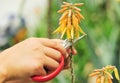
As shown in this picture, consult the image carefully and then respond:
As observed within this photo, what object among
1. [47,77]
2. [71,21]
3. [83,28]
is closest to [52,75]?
[47,77]

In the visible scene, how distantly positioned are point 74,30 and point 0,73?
17cm

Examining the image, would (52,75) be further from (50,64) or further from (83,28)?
(83,28)

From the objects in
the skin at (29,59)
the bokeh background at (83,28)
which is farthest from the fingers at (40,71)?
the bokeh background at (83,28)

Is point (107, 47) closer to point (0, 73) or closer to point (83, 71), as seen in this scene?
point (83, 71)

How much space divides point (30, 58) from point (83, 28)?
1.46ft

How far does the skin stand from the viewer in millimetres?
1003

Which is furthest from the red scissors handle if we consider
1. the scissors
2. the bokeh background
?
the bokeh background

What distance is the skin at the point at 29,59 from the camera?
100 centimetres

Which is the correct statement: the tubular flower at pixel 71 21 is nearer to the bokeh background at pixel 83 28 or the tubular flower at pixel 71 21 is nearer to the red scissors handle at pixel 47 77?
the red scissors handle at pixel 47 77

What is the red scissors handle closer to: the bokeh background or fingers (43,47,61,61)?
fingers (43,47,61,61)

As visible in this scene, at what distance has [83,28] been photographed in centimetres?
143

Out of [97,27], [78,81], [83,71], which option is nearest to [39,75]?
[78,81]

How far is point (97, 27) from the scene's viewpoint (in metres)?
2.49

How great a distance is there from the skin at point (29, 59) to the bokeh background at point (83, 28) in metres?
0.31
